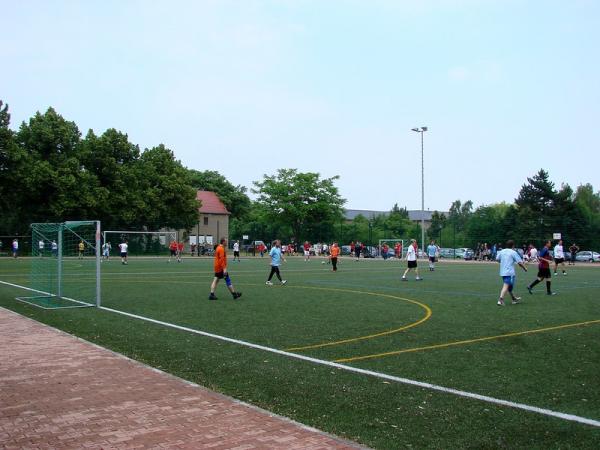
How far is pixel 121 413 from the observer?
18.3 ft

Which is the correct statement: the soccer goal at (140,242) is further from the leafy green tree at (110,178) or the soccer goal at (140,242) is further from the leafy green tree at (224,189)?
the leafy green tree at (224,189)

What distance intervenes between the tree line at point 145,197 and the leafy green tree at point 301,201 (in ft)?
0.46

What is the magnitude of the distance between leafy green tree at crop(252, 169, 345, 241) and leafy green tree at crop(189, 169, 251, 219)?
1990 cm

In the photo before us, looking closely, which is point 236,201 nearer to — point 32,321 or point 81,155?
point 81,155

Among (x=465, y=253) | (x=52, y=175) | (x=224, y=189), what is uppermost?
(x=224, y=189)

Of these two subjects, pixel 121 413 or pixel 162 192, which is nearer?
pixel 121 413

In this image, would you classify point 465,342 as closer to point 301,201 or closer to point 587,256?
point 587,256

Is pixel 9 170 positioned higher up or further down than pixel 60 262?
higher up

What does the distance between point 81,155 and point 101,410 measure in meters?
54.6

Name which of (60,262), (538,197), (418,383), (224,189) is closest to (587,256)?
(538,197)

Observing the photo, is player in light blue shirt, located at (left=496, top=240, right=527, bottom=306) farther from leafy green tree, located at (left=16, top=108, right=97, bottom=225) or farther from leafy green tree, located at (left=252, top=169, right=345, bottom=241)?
leafy green tree, located at (left=252, top=169, right=345, bottom=241)

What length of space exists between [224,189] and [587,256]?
203 feet

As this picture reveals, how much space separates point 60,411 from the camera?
18.5ft

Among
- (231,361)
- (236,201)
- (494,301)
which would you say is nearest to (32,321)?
(231,361)
